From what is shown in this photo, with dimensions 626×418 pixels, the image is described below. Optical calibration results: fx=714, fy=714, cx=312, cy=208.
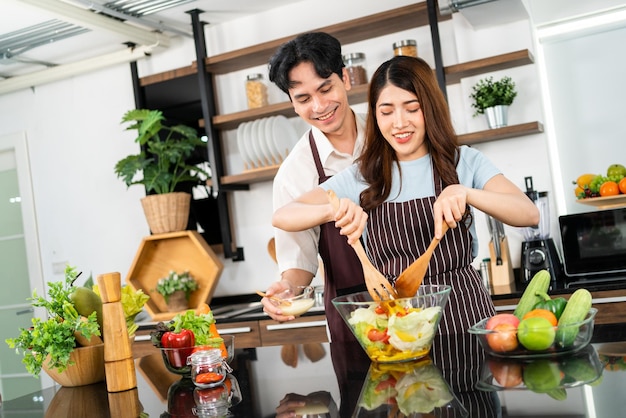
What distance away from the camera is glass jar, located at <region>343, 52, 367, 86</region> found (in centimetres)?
350

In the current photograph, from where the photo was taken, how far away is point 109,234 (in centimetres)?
444

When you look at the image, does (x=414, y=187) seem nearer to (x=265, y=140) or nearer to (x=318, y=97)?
(x=318, y=97)

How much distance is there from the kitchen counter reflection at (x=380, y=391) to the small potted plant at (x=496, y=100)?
185 centimetres

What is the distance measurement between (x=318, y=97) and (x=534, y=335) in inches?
41.3

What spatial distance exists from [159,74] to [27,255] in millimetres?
1582

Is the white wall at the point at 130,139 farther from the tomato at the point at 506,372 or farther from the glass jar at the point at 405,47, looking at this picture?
the tomato at the point at 506,372

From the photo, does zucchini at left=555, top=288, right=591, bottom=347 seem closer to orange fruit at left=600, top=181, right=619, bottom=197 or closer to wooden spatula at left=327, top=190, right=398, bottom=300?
wooden spatula at left=327, top=190, right=398, bottom=300

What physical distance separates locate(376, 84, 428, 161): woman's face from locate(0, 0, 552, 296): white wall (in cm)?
172

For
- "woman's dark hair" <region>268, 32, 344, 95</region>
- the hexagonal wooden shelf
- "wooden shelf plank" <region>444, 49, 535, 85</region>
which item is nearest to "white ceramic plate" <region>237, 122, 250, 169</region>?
the hexagonal wooden shelf

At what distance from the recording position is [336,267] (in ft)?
7.02

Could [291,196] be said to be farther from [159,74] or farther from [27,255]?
[27,255]

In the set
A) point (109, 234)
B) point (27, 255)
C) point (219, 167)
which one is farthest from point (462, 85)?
point (27, 255)

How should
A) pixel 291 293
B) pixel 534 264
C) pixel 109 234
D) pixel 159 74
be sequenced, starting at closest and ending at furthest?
1. pixel 291 293
2. pixel 534 264
3. pixel 159 74
4. pixel 109 234

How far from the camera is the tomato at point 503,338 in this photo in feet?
4.17
